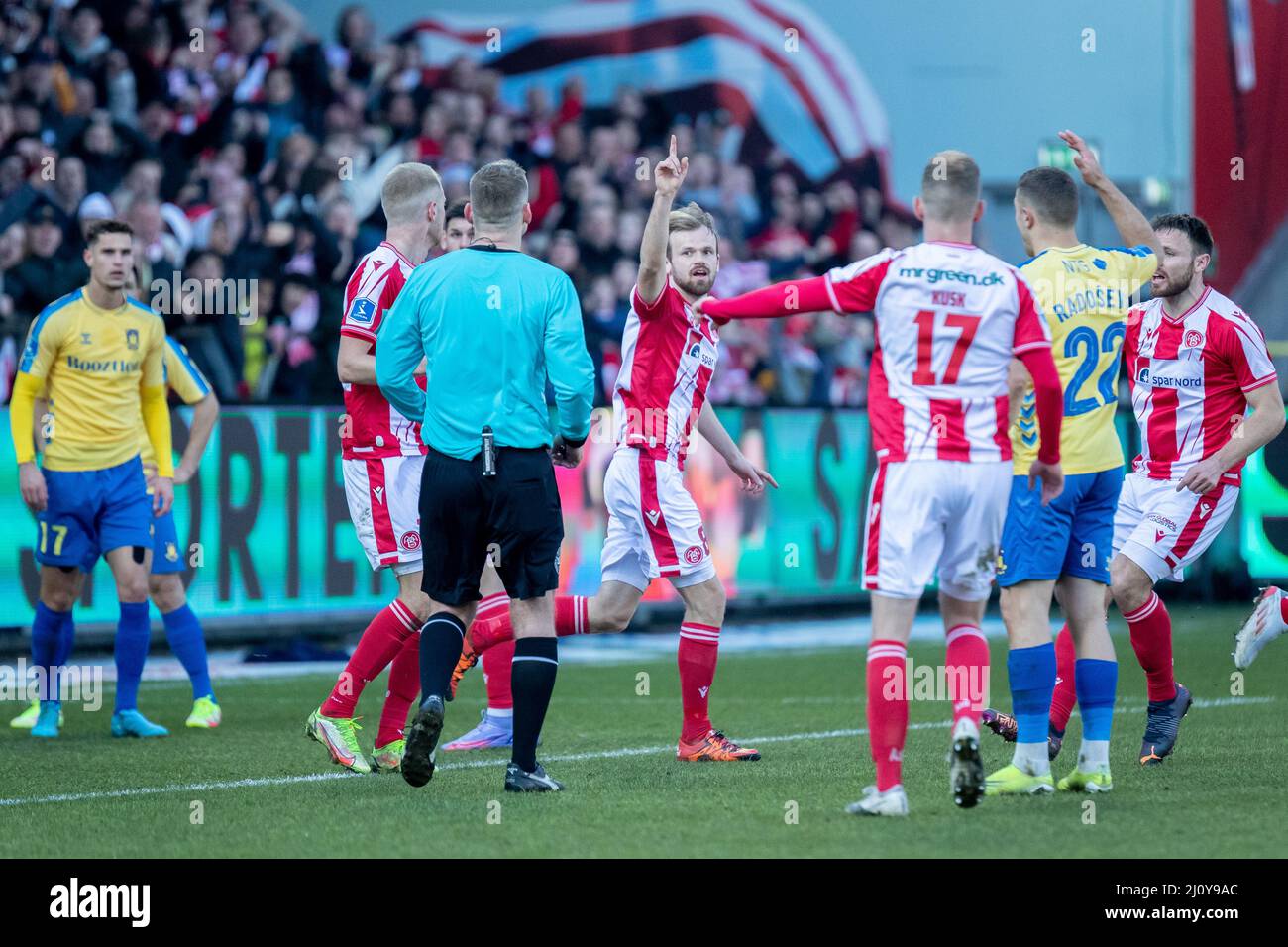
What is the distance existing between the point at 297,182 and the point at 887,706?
10750 mm

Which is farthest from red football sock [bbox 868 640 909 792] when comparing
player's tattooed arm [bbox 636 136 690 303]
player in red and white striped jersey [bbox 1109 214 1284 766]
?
player in red and white striped jersey [bbox 1109 214 1284 766]

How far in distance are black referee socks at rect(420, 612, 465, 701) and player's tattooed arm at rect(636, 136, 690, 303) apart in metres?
1.52

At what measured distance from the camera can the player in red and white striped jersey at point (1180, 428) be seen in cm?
761

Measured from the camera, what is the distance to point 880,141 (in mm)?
21312

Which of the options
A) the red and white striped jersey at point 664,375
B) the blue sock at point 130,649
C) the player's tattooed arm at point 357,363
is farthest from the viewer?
the blue sock at point 130,649

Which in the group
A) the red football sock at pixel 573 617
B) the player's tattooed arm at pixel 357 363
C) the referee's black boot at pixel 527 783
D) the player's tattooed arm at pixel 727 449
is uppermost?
the player's tattooed arm at pixel 357 363

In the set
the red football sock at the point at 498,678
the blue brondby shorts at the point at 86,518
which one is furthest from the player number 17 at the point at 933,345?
the blue brondby shorts at the point at 86,518

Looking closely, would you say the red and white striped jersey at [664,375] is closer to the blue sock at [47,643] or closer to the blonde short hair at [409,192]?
the blonde short hair at [409,192]

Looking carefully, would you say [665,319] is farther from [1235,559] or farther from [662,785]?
[1235,559]

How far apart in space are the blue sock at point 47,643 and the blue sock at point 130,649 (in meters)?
0.31

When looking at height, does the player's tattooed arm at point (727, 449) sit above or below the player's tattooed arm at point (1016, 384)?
below

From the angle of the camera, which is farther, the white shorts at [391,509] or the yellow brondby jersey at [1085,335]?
the white shorts at [391,509]
